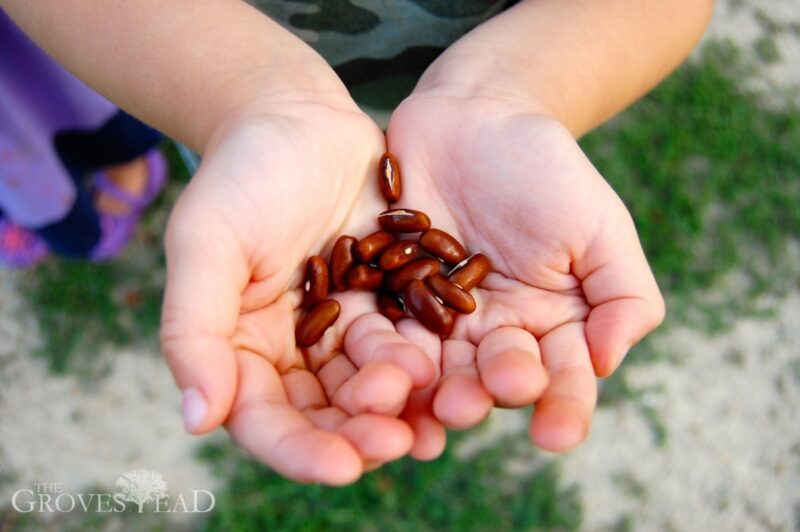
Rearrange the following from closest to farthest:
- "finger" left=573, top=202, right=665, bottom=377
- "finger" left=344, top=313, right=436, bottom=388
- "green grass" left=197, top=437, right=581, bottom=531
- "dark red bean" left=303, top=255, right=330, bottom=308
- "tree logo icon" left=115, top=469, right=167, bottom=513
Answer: "finger" left=344, top=313, right=436, bottom=388 < "finger" left=573, top=202, right=665, bottom=377 < "dark red bean" left=303, top=255, right=330, bottom=308 < "green grass" left=197, top=437, right=581, bottom=531 < "tree logo icon" left=115, top=469, right=167, bottom=513

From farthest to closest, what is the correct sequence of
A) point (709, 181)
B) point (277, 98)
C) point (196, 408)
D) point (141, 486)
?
1. point (709, 181)
2. point (141, 486)
3. point (277, 98)
4. point (196, 408)

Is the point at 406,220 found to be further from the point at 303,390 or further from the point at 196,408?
the point at 196,408

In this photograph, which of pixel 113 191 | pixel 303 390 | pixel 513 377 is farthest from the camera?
pixel 113 191

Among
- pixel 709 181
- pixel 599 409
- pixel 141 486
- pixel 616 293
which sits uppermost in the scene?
pixel 616 293

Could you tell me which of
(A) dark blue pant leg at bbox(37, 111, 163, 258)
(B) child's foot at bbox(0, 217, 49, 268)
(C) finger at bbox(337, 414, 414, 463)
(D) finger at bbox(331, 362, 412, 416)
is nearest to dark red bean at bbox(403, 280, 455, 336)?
(D) finger at bbox(331, 362, 412, 416)

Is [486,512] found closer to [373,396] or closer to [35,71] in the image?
[373,396]

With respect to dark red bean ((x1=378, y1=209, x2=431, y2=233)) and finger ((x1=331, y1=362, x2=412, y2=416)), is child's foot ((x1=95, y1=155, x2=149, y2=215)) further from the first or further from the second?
finger ((x1=331, y1=362, x2=412, y2=416))

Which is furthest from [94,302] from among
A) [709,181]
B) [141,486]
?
[709,181]

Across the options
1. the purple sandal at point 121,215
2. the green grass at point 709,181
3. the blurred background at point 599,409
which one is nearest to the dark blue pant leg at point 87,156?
the purple sandal at point 121,215
